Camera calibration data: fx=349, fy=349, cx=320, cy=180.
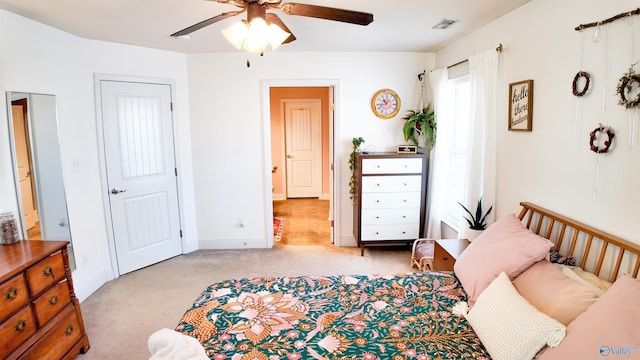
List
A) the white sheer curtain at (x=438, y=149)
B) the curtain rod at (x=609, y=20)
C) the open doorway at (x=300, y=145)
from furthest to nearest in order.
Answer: the open doorway at (x=300, y=145) → the white sheer curtain at (x=438, y=149) → the curtain rod at (x=609, y=20)

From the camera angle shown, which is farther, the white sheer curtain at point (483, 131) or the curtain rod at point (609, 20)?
the white sheer curtain at point (483, 131)

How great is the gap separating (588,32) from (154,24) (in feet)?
10.1

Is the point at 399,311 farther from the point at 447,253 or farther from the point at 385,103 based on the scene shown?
the point at 385,103

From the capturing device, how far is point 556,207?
7.29 feet

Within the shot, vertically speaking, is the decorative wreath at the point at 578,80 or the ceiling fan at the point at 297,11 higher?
the ceiling fan at the point at 297,11

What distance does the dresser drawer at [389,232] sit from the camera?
13.2 feet

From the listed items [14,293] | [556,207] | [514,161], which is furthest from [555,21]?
[14,293]

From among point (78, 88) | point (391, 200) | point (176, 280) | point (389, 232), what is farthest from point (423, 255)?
point (78, 88)

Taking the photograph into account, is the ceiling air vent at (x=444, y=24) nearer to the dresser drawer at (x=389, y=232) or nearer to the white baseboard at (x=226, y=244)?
the dresser drawer at (x=389, y=232)

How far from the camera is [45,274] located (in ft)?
7.11

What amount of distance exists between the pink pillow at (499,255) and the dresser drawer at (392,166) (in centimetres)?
174

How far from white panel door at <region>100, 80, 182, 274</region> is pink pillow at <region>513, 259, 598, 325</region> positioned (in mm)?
3618

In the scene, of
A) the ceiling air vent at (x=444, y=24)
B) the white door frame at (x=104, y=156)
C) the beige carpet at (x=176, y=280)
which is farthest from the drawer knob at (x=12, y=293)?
the ceiling air vent at (x=444, y=24)

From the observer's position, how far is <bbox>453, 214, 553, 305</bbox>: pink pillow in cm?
185
